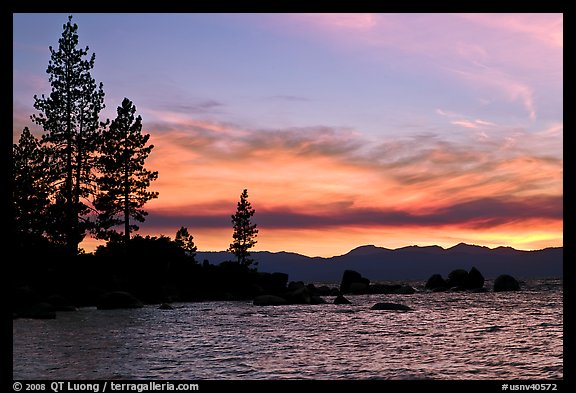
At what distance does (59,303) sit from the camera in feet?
120

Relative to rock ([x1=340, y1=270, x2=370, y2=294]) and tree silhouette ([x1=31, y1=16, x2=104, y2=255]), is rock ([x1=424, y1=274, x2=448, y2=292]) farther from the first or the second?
tree silhouette ([x1=31, y1=16, x2=104, y2=255])

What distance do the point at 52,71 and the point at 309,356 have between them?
41.8m

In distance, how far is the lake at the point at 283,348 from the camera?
13727mm

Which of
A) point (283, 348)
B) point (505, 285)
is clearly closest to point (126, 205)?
point (283, 348)

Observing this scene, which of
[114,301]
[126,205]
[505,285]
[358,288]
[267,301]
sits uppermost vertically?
[126,205]

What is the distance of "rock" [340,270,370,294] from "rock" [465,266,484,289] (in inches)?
561

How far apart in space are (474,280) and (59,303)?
190 feet

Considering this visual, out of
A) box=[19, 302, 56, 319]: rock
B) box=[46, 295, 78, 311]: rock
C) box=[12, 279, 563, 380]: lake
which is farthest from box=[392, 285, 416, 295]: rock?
box=[19, 302, 56, 319]: rock

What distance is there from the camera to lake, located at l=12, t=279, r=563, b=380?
1373 cm

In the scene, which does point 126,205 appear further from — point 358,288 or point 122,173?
point 358,288
